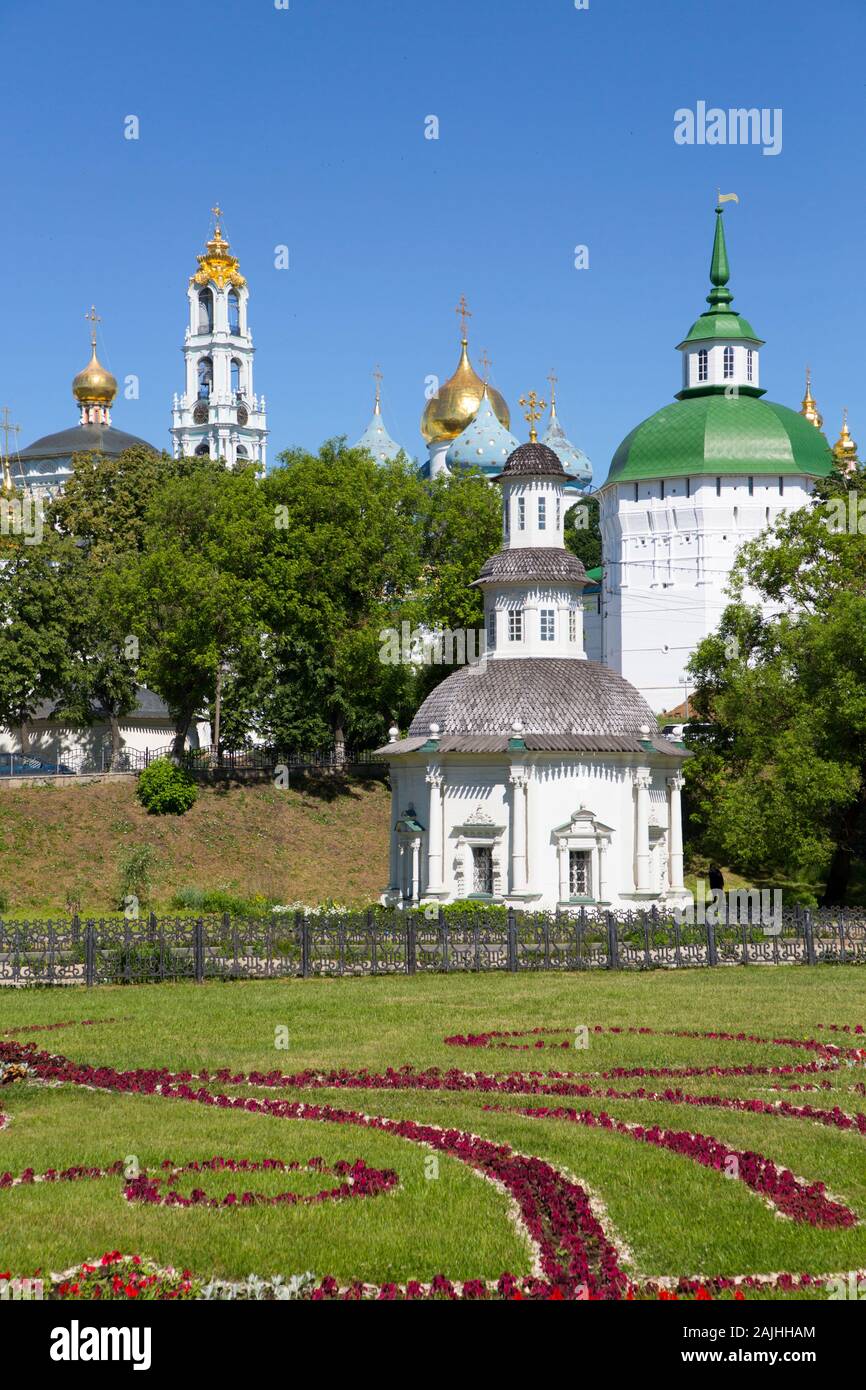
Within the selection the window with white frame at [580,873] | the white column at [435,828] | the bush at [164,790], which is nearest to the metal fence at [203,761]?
the bush at [164,790]

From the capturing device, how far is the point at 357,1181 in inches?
480

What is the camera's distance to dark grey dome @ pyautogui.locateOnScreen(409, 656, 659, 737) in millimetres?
34781

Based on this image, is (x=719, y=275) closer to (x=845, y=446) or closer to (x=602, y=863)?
(x=845, y=446)

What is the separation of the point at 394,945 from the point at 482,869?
276 inches

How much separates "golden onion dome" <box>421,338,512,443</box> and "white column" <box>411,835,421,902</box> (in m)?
56.4

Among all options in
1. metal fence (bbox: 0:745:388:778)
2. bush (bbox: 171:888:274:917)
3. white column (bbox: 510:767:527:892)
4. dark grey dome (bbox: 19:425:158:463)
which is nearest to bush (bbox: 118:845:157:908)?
bush (bbox: 171:888:274:917)

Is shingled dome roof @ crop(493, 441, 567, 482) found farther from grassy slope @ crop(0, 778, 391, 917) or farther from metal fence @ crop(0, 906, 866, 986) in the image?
grassy slope @ crop(0, 778, 391, 917)

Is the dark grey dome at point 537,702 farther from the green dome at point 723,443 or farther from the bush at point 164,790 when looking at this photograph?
the green dome at point 723,443

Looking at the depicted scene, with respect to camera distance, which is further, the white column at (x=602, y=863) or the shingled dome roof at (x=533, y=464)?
the shingled dome roof at (x=533, y=464)

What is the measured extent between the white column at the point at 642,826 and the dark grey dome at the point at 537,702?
47.1 inches

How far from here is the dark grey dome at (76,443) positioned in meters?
99.9
